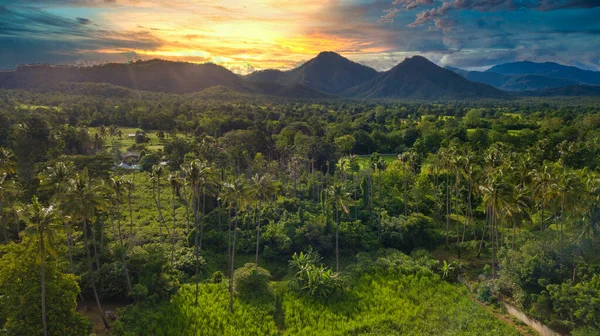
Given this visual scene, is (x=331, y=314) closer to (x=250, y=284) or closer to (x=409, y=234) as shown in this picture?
(x=250, y=284)

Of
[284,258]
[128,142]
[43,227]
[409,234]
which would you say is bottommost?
[284,258]

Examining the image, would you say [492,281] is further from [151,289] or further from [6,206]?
[6,206]

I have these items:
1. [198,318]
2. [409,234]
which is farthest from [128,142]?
[198,318]

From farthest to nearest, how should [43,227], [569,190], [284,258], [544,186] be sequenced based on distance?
[284,258]
[544,186]
[569,190]
[43,227]

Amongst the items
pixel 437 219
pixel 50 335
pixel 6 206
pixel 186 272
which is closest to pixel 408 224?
pixel 437 219

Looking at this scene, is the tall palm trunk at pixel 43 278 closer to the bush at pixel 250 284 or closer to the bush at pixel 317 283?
the bush at pixel 250 284

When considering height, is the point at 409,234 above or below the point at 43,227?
below
